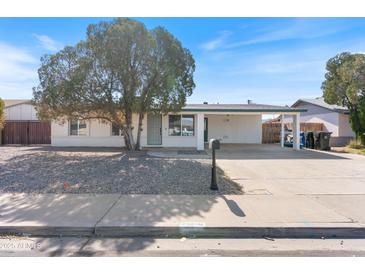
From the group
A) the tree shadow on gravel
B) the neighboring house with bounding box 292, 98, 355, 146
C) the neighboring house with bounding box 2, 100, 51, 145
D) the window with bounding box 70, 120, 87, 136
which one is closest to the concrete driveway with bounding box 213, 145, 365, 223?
the tree shadow on gravel

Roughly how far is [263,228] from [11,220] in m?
4.32

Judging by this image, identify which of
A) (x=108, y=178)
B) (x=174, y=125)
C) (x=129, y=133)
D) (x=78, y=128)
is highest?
(x=174, y=125)

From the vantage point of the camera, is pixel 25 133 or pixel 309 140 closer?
pixel 309 140

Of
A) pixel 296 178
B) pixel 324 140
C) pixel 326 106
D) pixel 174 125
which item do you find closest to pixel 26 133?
pixel 174 125

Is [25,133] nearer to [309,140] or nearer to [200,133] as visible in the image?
[200,133]

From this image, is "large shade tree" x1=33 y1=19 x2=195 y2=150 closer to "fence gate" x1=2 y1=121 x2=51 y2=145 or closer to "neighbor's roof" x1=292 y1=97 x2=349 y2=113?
"fence gate" x1=2 y1=121 x2=51 y2=145

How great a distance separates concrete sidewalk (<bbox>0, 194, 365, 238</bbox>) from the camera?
15.0 feet

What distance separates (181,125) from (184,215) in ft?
44.8

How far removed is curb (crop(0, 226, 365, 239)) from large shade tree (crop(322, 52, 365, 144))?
17.7 meters

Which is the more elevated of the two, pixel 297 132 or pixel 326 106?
pixel 326 106

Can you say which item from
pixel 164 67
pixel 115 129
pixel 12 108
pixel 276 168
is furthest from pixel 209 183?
pixel 12 108

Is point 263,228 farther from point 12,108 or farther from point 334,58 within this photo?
point 12,108

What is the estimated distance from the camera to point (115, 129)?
18797 mm

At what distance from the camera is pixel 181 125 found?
18.7m
